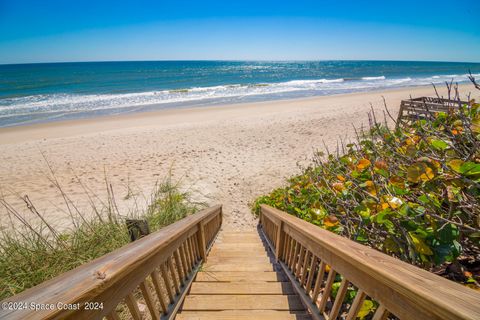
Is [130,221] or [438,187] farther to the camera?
[130,221]

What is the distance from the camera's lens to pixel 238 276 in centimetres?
264

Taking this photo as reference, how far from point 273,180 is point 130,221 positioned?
16.5 feet

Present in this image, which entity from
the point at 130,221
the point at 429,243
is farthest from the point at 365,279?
the point at 130,221

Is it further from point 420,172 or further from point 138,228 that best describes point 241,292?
point 420,172

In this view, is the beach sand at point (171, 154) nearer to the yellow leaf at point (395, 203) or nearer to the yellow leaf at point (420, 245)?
the yellow leaf at point (395, 203)

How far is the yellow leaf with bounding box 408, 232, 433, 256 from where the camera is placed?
1.26m

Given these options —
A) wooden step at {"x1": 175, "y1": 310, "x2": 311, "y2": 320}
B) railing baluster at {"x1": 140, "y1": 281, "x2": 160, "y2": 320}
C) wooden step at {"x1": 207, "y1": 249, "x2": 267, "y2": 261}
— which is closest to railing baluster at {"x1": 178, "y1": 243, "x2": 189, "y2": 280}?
wooden step at {"x1": 175, "y1": 310, "x2": 311, "y2": 320}

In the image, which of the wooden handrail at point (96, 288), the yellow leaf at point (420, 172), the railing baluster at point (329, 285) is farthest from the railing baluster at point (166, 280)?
the yellow leaf at point (420, 172)

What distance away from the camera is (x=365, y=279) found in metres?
1.07

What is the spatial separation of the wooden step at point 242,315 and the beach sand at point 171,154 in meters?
Result: 3.59

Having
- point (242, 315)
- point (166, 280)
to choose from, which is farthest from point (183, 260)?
point (242, 315)

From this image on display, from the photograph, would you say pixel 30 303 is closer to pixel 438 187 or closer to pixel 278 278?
pixel 438 187

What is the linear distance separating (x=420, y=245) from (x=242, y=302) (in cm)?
147

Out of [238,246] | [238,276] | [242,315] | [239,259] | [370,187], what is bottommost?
[238,246]
